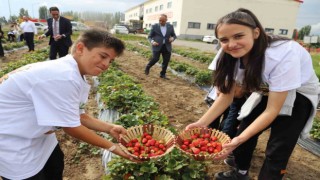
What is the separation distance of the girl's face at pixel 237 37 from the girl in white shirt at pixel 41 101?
765 millimetres

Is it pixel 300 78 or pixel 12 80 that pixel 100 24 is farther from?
pixel 300 78

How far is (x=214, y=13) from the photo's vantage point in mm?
42969

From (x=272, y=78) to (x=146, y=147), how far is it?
117 centimetres

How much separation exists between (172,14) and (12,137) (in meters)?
45.1

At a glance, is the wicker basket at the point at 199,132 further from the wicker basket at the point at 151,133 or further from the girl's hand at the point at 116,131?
the girl's hand at the point at 116,131

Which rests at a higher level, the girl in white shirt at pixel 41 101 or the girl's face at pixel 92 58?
the girl's face at pixel 92 58

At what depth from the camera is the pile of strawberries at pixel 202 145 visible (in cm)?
227

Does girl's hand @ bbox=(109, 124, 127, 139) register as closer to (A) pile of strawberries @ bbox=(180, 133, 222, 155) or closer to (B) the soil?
(A) pile of strawberries @ bbox=(180, 133, 222, 155)

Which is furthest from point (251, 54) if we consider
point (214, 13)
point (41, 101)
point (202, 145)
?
point (214, 13)

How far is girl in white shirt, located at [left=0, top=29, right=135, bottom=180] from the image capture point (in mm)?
1550

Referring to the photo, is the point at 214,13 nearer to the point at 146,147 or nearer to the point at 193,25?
the point at 193,25

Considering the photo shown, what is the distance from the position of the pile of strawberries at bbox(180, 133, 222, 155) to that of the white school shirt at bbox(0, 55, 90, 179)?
1075 mm

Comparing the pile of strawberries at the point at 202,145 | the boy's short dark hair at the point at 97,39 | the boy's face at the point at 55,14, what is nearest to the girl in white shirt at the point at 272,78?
the pile of strawberries at the point at 202,145

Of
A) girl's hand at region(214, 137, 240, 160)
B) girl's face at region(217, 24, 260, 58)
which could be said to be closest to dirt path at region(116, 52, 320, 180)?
girl's hand at region(214, 137, 240, 160)
